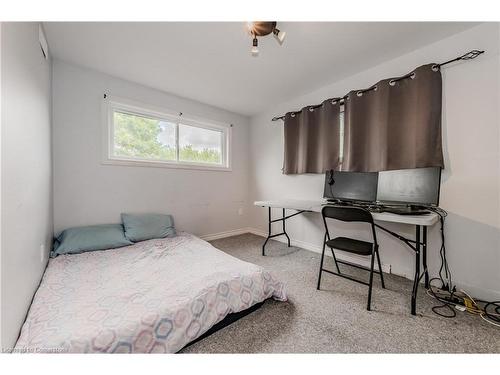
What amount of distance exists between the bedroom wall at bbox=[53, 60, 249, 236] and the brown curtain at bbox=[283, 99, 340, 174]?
1320mm

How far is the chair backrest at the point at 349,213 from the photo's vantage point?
66.6 inches

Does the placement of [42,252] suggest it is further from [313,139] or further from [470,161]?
[470,161]

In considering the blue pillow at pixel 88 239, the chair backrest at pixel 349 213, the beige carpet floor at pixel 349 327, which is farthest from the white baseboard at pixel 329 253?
the blue pillow at pixel 88 239

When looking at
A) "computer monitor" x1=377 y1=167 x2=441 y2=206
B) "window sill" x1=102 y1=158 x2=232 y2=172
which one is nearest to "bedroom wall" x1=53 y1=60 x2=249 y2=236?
"window sill" x1=102 y1=158 x2=232 y2=172

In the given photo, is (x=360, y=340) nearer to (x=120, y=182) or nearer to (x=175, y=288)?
(x=175, y=288)

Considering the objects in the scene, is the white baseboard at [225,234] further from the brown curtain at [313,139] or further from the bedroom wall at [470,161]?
the bedroom wall at [470,161]

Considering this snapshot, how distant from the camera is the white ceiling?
173cm

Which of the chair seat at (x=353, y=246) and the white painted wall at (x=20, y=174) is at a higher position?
the white painted wall at (x=20, y=174)

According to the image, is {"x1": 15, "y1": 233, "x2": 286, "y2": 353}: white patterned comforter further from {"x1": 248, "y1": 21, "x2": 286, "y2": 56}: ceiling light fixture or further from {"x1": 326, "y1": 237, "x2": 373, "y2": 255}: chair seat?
{"x1": 248, "y1": 21, "x2": 286, "y2": 56}: ceiling light fixture

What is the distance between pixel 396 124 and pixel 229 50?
1871mm

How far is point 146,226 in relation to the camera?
2592 millimetres

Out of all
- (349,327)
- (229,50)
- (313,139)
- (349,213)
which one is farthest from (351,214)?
(229,50)

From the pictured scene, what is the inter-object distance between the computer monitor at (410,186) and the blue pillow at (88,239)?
2.90 m

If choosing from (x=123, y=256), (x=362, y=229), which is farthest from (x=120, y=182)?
(x=362, y=229)
